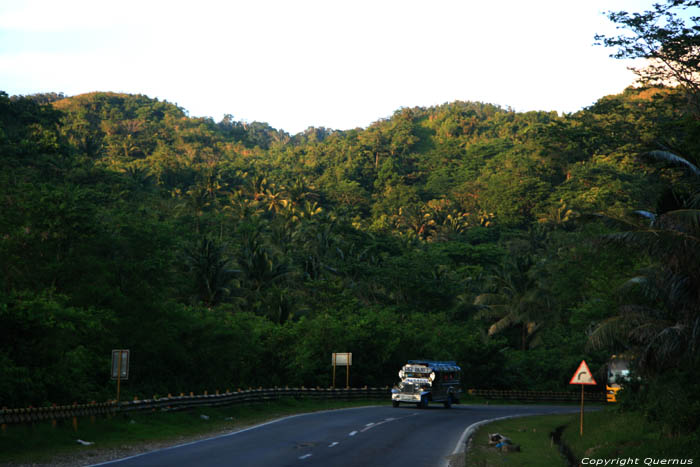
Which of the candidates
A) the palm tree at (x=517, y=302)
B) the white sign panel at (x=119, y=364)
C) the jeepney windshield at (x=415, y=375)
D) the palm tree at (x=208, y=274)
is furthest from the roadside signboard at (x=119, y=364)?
the palm tree at (x=517, y=302)

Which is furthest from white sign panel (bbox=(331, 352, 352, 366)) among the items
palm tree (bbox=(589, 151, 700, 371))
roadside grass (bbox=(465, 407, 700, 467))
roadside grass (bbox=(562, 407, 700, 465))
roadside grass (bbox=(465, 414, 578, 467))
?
palm tree (bbox=(589, 151, 700, 371))

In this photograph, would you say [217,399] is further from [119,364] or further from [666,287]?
[666,287]

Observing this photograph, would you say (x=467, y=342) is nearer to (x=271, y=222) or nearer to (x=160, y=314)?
(x=160, y=314)

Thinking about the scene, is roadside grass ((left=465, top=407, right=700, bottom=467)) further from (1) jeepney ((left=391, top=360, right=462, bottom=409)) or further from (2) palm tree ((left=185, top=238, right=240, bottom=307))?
(2) palm tree ((left=185, top=238, right=240, bottom=307))

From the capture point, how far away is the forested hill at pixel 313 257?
32156mm

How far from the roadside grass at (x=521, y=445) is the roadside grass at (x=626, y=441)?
1.02 meters

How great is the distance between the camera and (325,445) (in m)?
22.2

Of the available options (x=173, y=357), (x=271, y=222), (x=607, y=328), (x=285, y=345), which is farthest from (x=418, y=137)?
(x=607, y=328)

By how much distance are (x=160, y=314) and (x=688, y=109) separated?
28.2 metres

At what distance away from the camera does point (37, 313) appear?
Result: 22.2 m

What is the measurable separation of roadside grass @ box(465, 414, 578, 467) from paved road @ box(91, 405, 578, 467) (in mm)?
900

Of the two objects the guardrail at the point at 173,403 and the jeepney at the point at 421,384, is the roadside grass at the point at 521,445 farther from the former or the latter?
the guardrail at the point at 173,403

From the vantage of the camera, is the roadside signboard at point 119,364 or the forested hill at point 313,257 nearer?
the roadside signboard at point 119,364

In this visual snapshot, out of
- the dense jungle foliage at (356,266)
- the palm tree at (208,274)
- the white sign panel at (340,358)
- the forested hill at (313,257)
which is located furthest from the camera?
the palm tree at (208,274)
